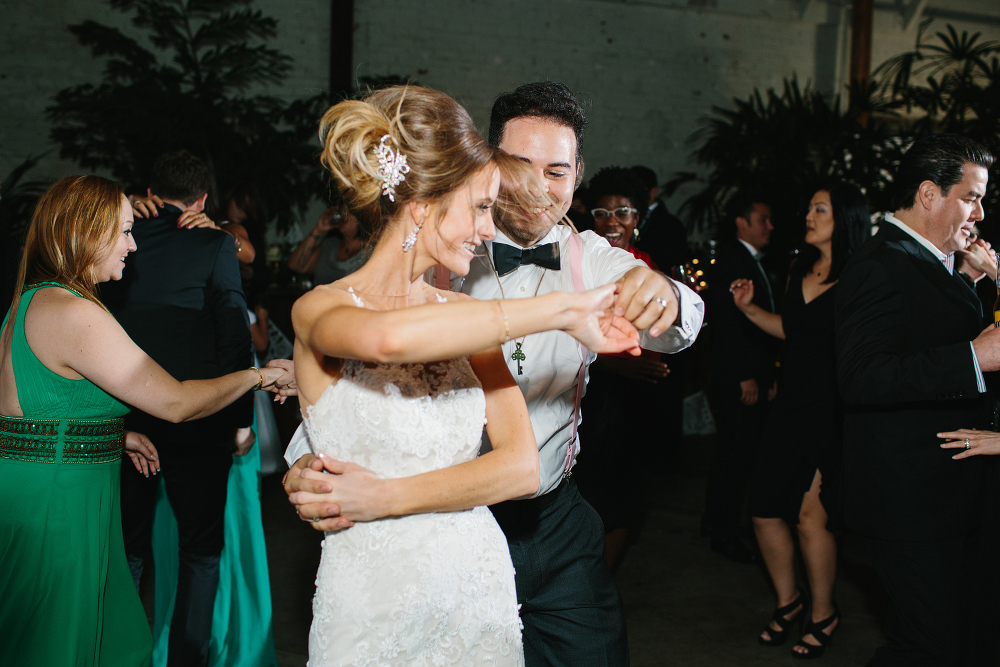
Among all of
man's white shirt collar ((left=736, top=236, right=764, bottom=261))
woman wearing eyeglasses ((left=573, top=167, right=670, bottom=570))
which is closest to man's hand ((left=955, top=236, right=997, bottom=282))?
woman wearing eyeglasses ((left=573, top=167, right=670, bottom=570))

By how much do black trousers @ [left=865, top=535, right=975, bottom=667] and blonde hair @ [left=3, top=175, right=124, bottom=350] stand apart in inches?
77.8

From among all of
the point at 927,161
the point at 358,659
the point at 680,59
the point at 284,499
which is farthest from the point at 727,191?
the point at 358,659

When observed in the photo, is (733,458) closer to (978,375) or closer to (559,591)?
(978,375)

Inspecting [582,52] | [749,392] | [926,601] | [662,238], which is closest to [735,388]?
[749,392]

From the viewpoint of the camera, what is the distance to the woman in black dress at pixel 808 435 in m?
2.92

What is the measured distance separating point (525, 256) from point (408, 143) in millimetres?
470

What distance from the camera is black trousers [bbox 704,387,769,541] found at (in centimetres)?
387

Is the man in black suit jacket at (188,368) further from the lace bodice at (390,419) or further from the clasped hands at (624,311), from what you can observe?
the clasped hands at (624,311)

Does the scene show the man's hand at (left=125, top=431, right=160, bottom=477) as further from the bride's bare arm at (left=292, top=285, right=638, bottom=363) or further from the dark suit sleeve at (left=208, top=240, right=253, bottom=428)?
the bride's bare arm at (left=292, top=285, right=638, bottom=363)

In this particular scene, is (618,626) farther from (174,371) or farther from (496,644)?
(174,371)

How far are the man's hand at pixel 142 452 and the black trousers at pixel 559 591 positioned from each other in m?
1.08

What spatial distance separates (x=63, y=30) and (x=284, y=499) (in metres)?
4.43

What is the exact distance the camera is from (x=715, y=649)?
2.99m

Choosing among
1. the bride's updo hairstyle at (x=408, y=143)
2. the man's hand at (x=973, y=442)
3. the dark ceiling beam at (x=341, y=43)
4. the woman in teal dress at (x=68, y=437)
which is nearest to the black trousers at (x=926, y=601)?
the man's hand at (x=973, y=442)
